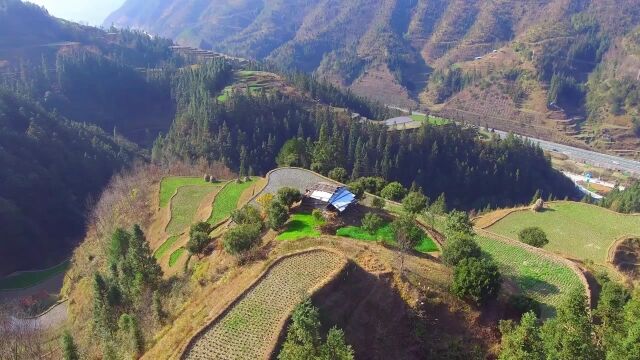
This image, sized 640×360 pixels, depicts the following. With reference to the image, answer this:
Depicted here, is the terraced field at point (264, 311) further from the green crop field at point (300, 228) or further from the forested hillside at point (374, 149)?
the forested hillside at point (374, 149)

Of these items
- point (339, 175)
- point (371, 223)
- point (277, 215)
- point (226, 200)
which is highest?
point (371, 223)

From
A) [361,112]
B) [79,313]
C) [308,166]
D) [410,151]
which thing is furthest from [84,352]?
[361,112]

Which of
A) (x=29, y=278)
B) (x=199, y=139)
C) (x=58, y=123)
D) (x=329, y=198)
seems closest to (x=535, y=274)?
(x=329, y=198)

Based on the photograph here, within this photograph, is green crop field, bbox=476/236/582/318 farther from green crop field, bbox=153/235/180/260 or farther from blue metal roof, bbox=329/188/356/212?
green crop field, bbox=153/235/180/260

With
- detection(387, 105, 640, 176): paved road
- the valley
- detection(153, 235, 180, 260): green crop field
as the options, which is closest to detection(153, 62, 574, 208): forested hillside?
the valley

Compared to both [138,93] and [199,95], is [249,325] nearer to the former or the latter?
[199,95]

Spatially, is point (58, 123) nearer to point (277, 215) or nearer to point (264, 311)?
point (277, 215)
